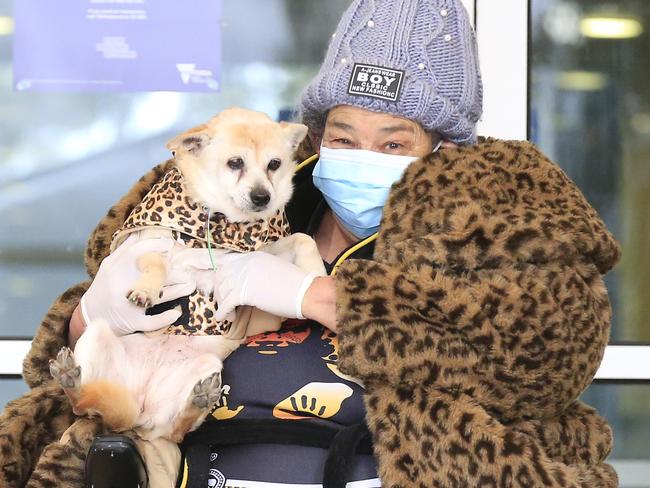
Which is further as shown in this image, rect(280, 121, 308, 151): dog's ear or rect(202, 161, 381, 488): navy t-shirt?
rect(280, 121, 308, 151): dog's ear

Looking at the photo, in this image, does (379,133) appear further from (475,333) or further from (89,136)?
(89,136)

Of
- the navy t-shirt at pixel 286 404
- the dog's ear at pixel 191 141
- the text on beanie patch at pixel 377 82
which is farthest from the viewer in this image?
the dog's ear at pixel 191 141

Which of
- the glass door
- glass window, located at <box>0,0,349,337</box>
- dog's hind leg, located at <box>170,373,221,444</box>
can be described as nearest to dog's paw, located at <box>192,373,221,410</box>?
dog's hind leg, located at <box>170,373,221,444</box>

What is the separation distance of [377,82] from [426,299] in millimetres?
488

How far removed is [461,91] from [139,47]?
1.37m

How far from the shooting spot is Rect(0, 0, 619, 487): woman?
64.4 inches

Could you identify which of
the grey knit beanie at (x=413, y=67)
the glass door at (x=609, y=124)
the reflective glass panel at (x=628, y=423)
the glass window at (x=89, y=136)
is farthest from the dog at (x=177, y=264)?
the reflective glass panel at (x=628, y=423)

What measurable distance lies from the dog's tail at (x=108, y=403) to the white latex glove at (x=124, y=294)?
0.16 metres

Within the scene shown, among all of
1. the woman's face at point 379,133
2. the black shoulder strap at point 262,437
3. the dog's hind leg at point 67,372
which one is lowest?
the black shoulder strap at point 262,437

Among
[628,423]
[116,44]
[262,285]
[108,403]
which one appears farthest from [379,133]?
[628,423]

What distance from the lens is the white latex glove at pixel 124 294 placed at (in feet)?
6.02

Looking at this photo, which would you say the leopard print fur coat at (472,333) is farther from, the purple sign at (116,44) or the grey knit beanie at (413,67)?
the purple sign at (116,44)

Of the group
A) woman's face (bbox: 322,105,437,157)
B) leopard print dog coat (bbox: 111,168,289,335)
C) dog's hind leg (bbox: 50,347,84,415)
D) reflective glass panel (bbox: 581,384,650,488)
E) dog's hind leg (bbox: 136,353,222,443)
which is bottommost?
reflective glass panel (bbox: 581,384,650,488)

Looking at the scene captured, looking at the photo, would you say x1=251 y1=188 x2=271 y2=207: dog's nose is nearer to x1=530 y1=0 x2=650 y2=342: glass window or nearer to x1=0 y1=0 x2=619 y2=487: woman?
x1=0 y1=0 x2=619 y2=487: woman
